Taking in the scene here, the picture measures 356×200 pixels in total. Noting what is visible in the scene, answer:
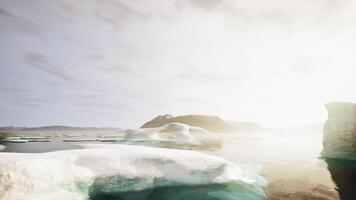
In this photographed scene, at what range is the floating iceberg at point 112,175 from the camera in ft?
25.4

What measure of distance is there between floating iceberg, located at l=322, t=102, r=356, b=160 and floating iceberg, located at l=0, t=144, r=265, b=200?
1757cm

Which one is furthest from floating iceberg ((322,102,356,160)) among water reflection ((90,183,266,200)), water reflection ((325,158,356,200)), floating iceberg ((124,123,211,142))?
floating iceberg ((124,123,211,142))

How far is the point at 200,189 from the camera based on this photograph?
1204cm

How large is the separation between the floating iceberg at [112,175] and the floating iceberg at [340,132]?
1757 cm

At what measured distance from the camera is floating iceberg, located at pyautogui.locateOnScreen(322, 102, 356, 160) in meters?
25.7

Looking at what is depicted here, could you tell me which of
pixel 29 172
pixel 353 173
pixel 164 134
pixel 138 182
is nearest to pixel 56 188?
pixel 29 172

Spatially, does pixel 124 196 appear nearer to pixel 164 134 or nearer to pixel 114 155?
pixel 114 155

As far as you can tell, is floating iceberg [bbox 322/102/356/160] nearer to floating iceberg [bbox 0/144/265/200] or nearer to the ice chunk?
floating iceberg [bbox 0/144/265/200]

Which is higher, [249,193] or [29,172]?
[29,172]

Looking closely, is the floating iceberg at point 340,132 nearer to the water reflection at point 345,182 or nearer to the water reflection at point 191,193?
the water reflection at point 345,182

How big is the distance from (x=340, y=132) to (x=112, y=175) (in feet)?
88.5

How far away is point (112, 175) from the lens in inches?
405

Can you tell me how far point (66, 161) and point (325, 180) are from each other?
15799 mm

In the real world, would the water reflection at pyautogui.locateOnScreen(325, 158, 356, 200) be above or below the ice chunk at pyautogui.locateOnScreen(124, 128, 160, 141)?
below
